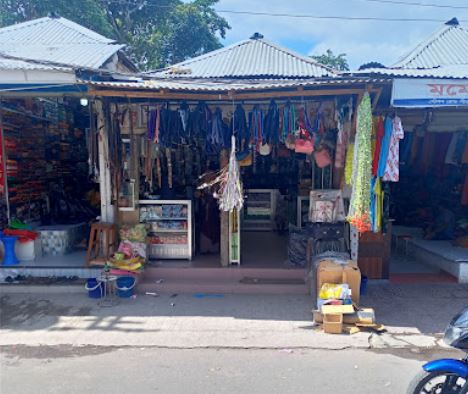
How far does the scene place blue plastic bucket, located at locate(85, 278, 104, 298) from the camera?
621cm

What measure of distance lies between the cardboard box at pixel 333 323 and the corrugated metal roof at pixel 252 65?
4.64 m

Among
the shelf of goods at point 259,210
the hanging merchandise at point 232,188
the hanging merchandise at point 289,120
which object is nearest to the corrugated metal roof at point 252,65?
the hanging merchandise at point 289,120

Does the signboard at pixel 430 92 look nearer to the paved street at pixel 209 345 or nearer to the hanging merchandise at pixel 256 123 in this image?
the hanging merchandise at pixel 256 123

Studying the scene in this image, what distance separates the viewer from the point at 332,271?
557 centimetres

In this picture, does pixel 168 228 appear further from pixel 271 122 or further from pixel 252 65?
pixel 252 65

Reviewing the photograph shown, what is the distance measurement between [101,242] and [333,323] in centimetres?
436

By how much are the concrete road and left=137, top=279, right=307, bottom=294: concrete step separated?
1866mm

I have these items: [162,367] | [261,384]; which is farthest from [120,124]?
[261,384]

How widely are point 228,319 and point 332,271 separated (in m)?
1.64

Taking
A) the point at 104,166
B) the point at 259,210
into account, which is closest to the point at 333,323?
the point at 104,166

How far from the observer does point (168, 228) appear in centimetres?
746

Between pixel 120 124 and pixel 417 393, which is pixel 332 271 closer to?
pixel 417 393

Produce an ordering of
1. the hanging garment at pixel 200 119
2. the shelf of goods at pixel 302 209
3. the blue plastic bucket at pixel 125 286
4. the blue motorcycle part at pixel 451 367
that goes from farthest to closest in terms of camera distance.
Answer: the shelf of goods at pixel 302 209 → the hanging garment at pixel 200 119 → the blue plastic bucket at pixel 125 286 → the blue motorcycle part at pixel 451 367

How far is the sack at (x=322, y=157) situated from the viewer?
6.75m
